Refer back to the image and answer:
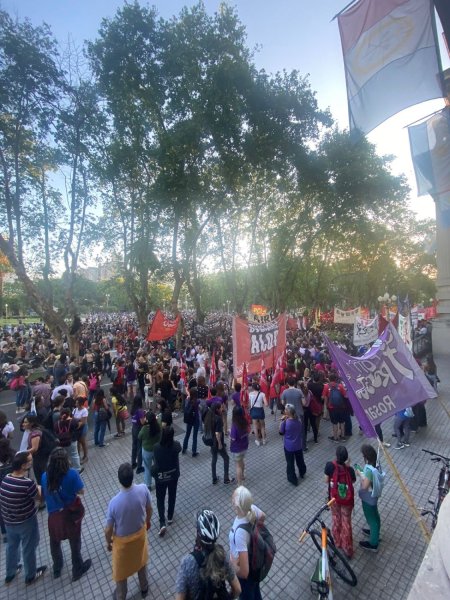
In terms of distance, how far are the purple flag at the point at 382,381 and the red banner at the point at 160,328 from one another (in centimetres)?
989

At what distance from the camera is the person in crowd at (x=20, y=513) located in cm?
387

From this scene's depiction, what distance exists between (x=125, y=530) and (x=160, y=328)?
10.2 m

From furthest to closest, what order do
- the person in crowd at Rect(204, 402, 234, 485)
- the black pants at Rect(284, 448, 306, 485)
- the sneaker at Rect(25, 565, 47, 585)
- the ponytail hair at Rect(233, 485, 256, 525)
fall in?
1. the person in crowd at Rect(204, 402, 234, 485)
2. the black pants at Rect(284, 448, 306, 485)
3. the sneaker at Rect(25, 565, 47, 585)
4. the ponytail hair at Rect(233, 485, 256, 525)

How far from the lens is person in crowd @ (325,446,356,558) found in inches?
163

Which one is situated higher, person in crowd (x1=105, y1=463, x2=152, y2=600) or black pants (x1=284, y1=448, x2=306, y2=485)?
person in crowd (x1=105, y1=463, x2=152, y2=600)

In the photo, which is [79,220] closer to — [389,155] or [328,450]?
[328,450]

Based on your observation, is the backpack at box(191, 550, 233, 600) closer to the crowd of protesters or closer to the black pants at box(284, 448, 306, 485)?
the crowd of protesters

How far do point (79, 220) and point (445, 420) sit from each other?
53.1ft

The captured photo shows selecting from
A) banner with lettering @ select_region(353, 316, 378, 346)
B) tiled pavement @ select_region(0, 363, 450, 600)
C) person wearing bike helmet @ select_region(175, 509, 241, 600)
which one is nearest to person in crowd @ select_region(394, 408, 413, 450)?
tiled pavement @ select_region(0, 363, 450, 600)

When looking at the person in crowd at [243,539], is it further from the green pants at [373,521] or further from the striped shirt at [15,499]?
the striped shirt at [15,499]

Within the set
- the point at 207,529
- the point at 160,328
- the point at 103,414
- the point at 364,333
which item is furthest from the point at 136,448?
the point at 364,333

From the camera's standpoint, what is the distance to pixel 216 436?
20.0 ft

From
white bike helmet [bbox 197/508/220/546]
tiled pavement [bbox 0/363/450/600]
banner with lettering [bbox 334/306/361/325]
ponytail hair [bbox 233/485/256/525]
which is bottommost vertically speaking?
tiled pavement [bbox 0/363/450/600]

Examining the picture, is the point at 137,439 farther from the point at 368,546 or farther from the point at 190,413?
the point at 368,546
